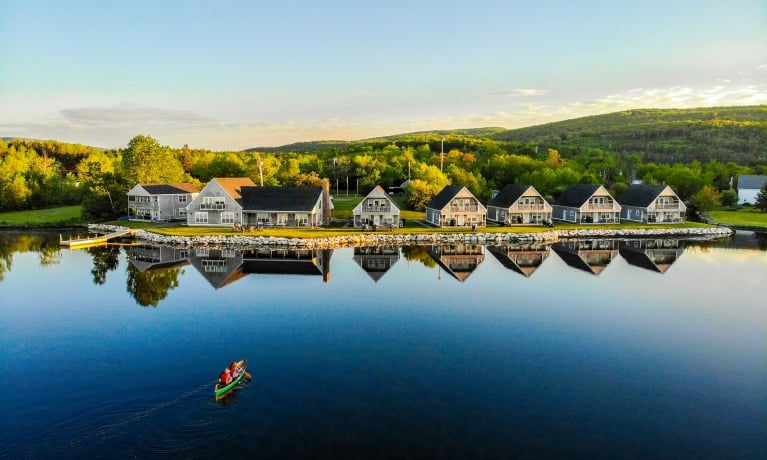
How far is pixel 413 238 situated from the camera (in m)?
51.7

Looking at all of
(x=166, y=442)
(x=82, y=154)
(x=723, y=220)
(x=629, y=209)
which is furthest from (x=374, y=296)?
(x=82, y=154)

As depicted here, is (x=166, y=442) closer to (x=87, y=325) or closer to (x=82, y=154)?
(x=87, y=325)

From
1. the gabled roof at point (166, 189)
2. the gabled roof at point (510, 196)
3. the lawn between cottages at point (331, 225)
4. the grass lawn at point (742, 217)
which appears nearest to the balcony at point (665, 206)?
the lawn between cottages at point (331, 225)

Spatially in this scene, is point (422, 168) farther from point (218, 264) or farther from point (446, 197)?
point (218, 264)

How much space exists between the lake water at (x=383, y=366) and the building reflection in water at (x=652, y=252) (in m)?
4.40

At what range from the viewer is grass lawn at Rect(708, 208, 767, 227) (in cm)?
6331

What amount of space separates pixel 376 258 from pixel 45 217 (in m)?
55.5

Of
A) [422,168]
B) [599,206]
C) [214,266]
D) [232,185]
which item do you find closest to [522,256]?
[214,266]

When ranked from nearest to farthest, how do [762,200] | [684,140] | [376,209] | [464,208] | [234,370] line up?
1. [234,370]
2. [376,209]
3. [464,208]
4. [762,200]
5. [684,140]

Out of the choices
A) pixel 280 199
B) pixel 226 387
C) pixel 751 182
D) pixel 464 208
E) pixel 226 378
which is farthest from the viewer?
pixel 751 182

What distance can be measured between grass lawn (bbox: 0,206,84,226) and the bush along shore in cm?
1289

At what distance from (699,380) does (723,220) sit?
61.2 m

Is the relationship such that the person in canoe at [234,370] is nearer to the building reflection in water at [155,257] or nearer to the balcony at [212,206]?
the building reflection in water at [155,257]

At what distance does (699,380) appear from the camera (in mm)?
17141
